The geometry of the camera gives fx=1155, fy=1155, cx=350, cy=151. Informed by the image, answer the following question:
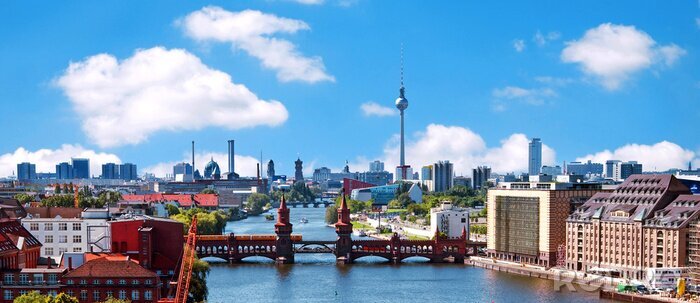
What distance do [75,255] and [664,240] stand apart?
46.8 meters

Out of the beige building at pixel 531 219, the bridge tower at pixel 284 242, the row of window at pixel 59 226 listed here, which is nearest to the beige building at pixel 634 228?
the beige building at pixel 531 219

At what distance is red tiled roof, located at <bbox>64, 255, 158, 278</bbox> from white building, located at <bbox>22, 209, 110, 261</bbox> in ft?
28.8

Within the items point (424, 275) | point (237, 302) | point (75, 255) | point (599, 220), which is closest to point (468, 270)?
point (424, 275)

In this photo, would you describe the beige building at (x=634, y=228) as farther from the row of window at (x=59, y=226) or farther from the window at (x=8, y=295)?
the window at (x=8, y=295)

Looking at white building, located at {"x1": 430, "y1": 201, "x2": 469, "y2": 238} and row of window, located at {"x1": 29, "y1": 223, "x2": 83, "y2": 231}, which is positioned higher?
row of window, located at {"x1": 29, "y1": 223, "x2": 83, "y2": 231}

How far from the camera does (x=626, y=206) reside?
322 ft

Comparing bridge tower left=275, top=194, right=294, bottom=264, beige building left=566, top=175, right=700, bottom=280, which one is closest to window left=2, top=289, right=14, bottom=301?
beige building left=566, top=175, right=700, bottom=280

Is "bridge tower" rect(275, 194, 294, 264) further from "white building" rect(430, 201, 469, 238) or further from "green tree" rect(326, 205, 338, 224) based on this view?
"green tree" rect(326, 205, 338, 224)

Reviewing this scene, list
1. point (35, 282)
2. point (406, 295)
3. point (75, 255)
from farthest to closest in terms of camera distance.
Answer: point (406, 295)
point (75, 255)
point (35, 282)

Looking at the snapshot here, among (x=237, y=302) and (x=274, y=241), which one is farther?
(x=274, y=241)

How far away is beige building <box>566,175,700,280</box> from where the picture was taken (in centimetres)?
8994

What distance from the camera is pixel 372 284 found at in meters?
94.5

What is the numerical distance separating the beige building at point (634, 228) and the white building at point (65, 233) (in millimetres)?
43255

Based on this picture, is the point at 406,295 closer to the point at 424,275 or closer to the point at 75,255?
the point at 424,275
